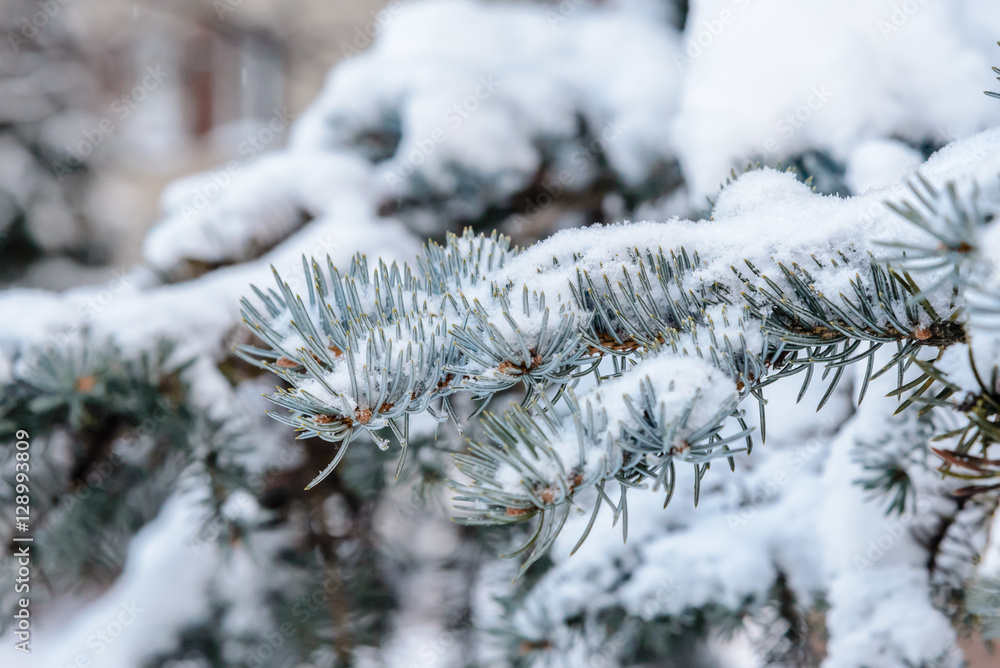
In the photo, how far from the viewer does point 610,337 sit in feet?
1.16

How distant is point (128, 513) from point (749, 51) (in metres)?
0.92

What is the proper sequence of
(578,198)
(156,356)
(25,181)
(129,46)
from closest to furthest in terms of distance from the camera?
(156,356) → (578,198) → (25,181) → (129,46)

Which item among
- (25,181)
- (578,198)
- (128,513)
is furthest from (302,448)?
(25,181)

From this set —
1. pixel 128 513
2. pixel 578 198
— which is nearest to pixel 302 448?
pixel 128 513

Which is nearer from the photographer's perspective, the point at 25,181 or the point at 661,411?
the point at 661,411

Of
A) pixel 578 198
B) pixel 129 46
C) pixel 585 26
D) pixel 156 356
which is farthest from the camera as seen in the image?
pixel 129 46

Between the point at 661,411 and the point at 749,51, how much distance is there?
66 centimetres

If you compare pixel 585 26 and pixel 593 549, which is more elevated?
pixel 585 26

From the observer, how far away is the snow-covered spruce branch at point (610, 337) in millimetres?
271

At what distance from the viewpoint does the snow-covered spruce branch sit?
10.6 inches

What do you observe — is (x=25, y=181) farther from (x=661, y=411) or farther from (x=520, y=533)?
A: (x=661, y=411)

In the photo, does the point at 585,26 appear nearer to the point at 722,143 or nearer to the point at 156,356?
the point at 722,143

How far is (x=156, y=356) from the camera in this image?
0.66 m

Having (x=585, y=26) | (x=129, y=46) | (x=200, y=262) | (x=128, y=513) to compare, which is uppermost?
(x=129, y=46)
